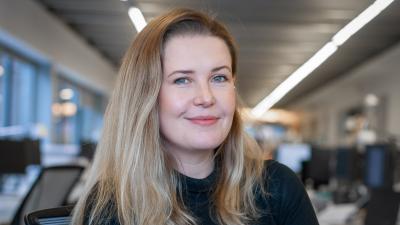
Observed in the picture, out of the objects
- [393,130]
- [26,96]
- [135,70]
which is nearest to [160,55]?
[135,70]

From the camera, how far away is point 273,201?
1.45 metres

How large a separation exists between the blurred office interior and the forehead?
0.09 m

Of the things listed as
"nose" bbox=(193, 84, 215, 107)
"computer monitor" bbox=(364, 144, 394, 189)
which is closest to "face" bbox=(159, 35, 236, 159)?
"nose" bbox=(193, 84, 215, 107)

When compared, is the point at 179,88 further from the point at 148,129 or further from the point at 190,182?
the point at 190,182

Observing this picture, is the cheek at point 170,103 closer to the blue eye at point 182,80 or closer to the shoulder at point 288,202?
the blue eye at point 182,80

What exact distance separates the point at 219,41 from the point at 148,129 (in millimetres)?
296

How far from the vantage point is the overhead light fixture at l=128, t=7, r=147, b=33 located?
142cm

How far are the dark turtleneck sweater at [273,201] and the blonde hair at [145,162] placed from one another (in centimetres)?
2

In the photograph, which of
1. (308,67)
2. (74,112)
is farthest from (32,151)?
(74,112)

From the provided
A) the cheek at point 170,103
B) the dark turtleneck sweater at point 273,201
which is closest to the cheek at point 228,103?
the cheek at point 170,103

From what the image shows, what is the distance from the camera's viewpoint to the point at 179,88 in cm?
133

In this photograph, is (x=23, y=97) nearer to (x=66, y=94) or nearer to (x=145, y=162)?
(x=66, y=94)

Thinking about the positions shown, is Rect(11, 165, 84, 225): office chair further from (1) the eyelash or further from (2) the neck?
(1) the eyelash

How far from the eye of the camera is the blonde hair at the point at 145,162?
1.36m
